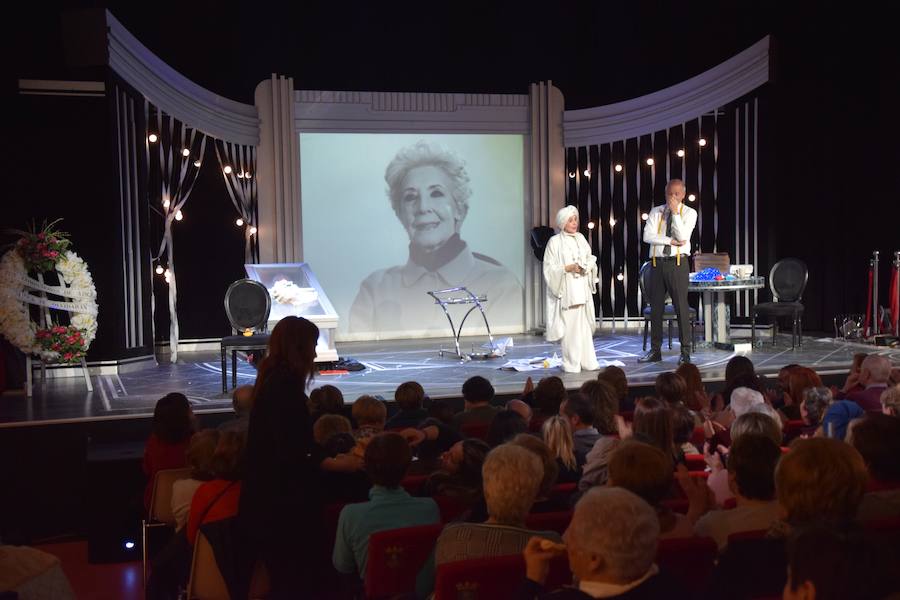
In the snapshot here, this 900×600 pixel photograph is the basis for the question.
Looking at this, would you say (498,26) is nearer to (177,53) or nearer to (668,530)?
(177,53)

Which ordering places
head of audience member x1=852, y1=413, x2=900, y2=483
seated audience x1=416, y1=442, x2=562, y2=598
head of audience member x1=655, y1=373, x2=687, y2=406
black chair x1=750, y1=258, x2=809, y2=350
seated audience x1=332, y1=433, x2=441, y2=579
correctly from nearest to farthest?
seated audience x1=416, y1=442, x2=562, y2=598, head of audience member x1=852, y1=413, x2=900, y2=483, seated audience x1=332, y1=433, x2=441, y2=579, head of audience member x1=655, y1=373, x2=687, y2=406, black chair x1=750, y1=258, x2=809, y2=350

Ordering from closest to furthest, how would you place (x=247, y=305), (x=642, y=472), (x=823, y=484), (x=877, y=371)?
(x=823, y=484)
(x=642, y=472)
(x=877, y=371)
(x=247, y=305)

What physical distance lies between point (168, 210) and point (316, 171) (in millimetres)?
2356

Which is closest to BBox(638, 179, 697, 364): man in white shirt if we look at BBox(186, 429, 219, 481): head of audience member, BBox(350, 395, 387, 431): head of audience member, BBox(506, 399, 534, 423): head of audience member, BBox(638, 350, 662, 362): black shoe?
BBox(638, 350, 662, 362): black shoe

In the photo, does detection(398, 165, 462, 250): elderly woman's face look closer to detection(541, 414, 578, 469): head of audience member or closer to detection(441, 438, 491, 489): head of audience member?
detection(541, 414, 578, 469): head of audience member

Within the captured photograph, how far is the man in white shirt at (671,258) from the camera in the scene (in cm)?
837

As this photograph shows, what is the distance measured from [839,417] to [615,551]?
94.2 inches

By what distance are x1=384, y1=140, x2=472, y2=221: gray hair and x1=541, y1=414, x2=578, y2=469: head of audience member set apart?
9.70 meters

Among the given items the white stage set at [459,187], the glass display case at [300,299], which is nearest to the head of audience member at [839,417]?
the glass display case at [300,299]

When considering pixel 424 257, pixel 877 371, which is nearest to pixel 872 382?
pixel 877 371

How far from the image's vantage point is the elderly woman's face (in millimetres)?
12836

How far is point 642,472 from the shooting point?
2.29 meters

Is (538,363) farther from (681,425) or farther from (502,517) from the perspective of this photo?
(502,517)

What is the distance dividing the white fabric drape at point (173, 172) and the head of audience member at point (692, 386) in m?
7.12
